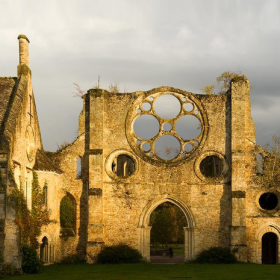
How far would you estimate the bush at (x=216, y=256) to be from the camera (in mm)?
28312

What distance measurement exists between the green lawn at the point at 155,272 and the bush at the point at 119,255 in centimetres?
98

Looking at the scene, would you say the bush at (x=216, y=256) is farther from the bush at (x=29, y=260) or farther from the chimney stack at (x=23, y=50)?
the chimney stack at (x=23, y=50)

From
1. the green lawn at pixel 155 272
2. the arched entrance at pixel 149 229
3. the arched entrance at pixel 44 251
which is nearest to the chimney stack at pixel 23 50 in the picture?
the arched entrance at pixel 44 251

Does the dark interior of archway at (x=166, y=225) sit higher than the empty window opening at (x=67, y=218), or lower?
lower

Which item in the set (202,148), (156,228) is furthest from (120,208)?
(156,228)

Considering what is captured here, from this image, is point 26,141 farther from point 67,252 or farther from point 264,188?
point 264,188

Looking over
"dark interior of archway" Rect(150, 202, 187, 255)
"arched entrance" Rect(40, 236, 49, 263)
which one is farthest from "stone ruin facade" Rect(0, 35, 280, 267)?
"dark interior of archway" Rect(150, 202, 187, 255)

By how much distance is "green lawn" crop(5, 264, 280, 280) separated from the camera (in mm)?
22094

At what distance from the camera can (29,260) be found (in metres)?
23.1

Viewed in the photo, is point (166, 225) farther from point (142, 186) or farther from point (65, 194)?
point (65, 194)

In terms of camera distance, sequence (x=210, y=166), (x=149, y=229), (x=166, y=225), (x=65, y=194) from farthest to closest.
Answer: (x=166, y=225) < (x=210, y=166) < (x=65, y=194) < (x=149, y=229)

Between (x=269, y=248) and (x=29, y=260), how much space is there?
15.4 meters

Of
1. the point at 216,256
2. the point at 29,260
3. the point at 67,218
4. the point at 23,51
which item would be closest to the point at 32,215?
the point at 29,260

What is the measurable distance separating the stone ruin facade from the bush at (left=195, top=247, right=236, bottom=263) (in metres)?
0.40
